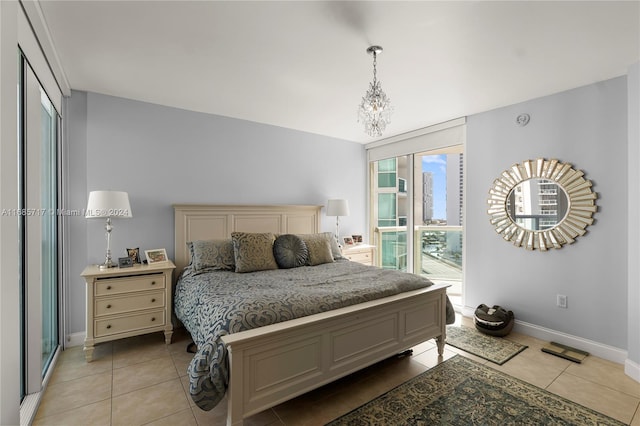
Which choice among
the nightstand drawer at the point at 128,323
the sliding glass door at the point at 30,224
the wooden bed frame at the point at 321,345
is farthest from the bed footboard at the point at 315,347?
the nightstand drawer at the point at 128,323

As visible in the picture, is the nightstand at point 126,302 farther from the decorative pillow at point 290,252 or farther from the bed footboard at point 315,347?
the bed footboard at point 315,347

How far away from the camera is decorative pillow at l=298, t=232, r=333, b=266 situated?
3.47 meters

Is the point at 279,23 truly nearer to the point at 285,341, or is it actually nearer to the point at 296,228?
the point at 285,341

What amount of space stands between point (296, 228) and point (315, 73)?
2264mm

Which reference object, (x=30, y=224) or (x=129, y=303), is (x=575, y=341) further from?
(x=30, y=224)

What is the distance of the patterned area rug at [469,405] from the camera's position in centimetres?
191

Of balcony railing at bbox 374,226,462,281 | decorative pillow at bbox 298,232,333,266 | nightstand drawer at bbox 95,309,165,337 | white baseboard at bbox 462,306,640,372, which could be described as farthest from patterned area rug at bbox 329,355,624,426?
balcony railing at bbox 374,226,462,281

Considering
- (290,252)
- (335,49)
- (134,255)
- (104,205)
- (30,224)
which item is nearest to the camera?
(30,224)

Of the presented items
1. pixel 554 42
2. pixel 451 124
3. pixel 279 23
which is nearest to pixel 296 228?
pixel 451 124

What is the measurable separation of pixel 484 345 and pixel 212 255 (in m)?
2.88

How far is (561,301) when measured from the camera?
303 cm

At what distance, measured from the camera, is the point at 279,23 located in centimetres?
196

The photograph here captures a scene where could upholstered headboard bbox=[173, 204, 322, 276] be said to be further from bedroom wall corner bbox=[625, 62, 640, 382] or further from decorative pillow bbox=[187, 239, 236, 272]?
bedroom wall corner bbox=[625, 62, 640, 382]

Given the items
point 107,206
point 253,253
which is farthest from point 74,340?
point 253,253
